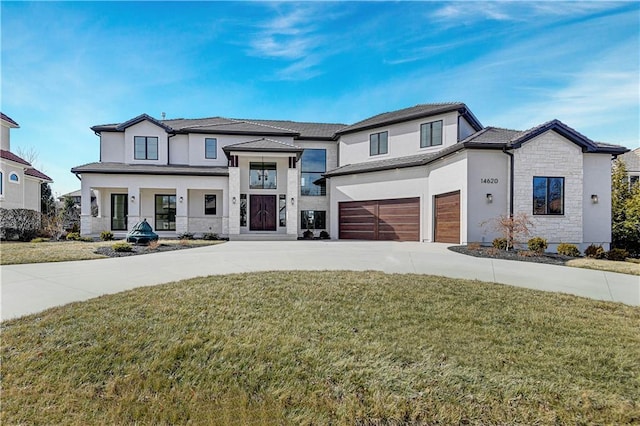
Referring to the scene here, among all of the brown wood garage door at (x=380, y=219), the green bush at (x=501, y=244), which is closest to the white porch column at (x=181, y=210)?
the brown wood garage door at (x=380, y=219)

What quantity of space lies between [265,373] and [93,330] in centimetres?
254

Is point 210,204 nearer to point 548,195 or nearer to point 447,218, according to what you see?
→ point 447,218

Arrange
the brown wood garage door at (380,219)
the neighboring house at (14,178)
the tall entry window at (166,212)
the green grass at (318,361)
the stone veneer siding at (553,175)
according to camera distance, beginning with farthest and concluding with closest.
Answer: the tall entry window at (166,212) < the neighboring house at (14,178) < the brown wood garage door at (380,219) < the stone veneer siding at (553,175) < the green grass at (318,361)

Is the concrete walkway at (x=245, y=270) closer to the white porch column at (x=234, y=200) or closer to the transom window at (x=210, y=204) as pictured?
the white porch column at (x=234, y=200)

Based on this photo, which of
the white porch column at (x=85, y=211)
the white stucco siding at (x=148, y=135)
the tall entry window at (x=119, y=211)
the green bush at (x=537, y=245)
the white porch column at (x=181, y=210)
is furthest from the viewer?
the tall entry window at (x=119, y=211)

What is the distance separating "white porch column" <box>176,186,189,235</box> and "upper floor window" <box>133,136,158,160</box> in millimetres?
3674

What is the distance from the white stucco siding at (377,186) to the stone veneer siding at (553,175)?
4.71m

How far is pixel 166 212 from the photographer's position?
21.6m

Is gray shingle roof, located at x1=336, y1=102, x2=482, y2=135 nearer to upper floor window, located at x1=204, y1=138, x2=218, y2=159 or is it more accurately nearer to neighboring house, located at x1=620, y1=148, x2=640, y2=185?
upper floor window, located at x1=204, y1=138, x2=218, y2=159

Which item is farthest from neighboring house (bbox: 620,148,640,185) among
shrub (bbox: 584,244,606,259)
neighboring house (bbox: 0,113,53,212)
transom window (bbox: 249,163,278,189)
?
neighboring house (bbox: 0,113,53,212)

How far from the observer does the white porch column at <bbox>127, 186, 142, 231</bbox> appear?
19.5m

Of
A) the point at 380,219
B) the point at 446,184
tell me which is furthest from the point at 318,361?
the point at 380,219

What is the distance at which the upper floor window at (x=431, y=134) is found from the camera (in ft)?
58.7

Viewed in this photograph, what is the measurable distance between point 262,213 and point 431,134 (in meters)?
11.5
